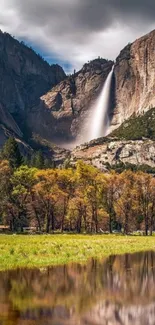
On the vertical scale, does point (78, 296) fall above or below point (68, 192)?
below

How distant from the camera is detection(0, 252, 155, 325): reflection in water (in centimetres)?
1550

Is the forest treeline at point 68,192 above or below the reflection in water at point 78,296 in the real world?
above

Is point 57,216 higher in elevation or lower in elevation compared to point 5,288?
higher

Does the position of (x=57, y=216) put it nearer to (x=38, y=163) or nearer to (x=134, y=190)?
(x=134, y=190)

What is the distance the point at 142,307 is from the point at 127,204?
79275 mm

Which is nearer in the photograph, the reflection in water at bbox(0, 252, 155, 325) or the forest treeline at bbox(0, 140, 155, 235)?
the reflection in water at bbox(0, 252, 155, 325)

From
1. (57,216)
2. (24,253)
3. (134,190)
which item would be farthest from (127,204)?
(24,253)

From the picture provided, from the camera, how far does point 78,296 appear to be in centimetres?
1969

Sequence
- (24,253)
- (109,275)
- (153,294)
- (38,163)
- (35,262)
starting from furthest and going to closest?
A: (38,163) < (24,253) < (35,262) < (109,275) < (153,294)

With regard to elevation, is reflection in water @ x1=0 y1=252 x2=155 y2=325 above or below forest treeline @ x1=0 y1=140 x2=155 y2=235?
below

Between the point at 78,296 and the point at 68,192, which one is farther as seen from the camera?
the point at 68,192

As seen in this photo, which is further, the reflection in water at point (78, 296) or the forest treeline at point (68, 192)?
the forest treeline at point (68, 192)

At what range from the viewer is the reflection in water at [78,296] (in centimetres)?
1550

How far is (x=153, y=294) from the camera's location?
20281 mm
